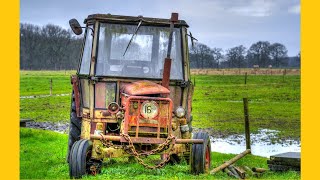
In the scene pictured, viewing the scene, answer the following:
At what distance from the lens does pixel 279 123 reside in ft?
83.5

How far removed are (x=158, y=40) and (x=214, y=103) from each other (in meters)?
25.5

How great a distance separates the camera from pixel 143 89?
10.2 metres

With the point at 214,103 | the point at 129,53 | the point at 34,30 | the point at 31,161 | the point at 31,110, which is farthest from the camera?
the point at 34,30

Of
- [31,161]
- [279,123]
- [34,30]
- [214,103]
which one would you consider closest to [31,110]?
[214,103]

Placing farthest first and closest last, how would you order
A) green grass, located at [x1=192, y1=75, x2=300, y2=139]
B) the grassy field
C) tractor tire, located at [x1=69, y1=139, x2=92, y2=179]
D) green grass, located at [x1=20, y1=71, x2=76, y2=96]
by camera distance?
green grass, located at [x1=20, y1=71, x2=76, y2=96] → the grassy field → green grass, located at [x1=192, y1=75, x2=300, y2=139] → tractor tire, located at [x1=69, y1=139, x2=92, y2=179]

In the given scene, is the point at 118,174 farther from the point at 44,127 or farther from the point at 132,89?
the point at 44,127

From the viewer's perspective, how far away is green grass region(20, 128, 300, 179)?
10.0 meters

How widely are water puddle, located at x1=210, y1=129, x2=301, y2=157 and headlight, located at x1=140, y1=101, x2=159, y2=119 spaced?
7.42 meters

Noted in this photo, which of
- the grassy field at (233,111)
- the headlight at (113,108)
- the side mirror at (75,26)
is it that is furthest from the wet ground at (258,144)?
the side mirror at (75,26)

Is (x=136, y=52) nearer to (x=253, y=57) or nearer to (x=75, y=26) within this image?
(x=75, y=26)

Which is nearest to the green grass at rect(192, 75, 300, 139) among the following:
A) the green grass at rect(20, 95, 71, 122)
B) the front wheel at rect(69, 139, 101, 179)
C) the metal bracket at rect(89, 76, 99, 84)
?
the green grass at rect(20, 95, 71, 122)

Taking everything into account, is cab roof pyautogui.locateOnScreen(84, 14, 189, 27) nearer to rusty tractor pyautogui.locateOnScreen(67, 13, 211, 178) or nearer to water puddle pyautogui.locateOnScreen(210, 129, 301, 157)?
rusty tractor pyautogui.locateOnScreen(67, 13, 211, 178)

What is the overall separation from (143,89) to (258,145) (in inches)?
373

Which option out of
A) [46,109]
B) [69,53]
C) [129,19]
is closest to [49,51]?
[69,53]
